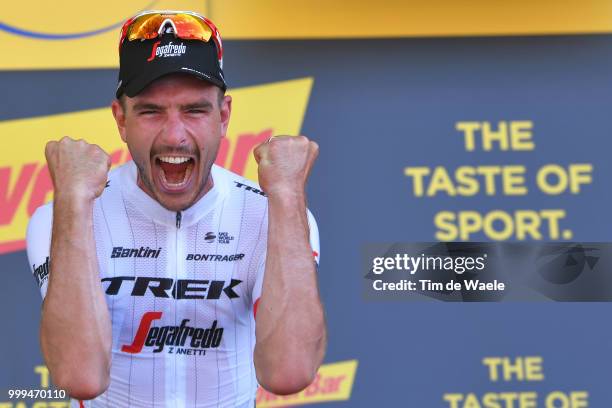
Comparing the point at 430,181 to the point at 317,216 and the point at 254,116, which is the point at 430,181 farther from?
the point at 254,116

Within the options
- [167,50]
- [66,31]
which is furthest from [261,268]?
[66,31]

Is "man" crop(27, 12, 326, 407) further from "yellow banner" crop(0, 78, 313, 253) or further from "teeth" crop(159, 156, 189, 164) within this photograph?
"yellow banner" crop(0, 78, 313, 253)

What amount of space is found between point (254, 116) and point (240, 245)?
1.84 m

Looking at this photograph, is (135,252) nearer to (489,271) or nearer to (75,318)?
(75,318)

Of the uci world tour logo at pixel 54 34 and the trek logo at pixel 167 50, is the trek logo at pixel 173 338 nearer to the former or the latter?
the trek logo at pixel 167 50

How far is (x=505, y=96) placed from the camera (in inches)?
157

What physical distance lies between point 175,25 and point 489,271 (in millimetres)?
2331

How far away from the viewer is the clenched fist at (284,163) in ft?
6.61

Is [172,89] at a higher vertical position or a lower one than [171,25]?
lower

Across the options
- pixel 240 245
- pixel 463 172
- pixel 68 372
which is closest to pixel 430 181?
pixel 463 172

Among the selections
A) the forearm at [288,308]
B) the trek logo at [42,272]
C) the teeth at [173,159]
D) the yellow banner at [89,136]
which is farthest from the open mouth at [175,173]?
the yellow banner at [89,136]

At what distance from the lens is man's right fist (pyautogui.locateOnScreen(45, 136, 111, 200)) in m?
1.97

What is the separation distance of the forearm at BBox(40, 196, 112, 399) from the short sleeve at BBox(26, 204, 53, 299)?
21 cm

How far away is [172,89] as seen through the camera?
1988 mm
